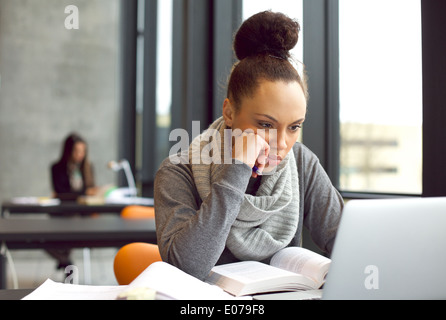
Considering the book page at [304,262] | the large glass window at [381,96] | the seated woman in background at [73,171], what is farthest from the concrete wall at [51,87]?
the book page at [304,262]

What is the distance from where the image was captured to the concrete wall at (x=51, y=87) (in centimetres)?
529

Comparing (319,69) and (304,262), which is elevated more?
(319,69)

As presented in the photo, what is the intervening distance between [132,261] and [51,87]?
441 centimetres

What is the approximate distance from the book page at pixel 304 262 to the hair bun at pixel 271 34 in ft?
1.62

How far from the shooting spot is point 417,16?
1637 millimetres

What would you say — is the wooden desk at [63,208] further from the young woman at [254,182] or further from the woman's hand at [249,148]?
the woman's hand at [249,148]

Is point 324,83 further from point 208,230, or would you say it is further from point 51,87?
point 51,87

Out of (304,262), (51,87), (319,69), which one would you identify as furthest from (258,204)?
(51,87)

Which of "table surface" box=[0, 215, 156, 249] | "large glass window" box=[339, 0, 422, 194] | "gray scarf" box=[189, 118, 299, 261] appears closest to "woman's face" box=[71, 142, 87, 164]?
"table surface" box=[0, 215, 156, 249]

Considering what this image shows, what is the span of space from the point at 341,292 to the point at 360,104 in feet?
4.80

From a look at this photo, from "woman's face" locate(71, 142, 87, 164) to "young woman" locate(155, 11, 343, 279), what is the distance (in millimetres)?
3671

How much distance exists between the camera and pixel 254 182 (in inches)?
52.7

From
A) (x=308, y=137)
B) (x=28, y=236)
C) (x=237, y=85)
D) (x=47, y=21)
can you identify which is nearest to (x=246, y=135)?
(x=237, y=85)

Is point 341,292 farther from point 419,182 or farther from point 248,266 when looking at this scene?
point 419,182
